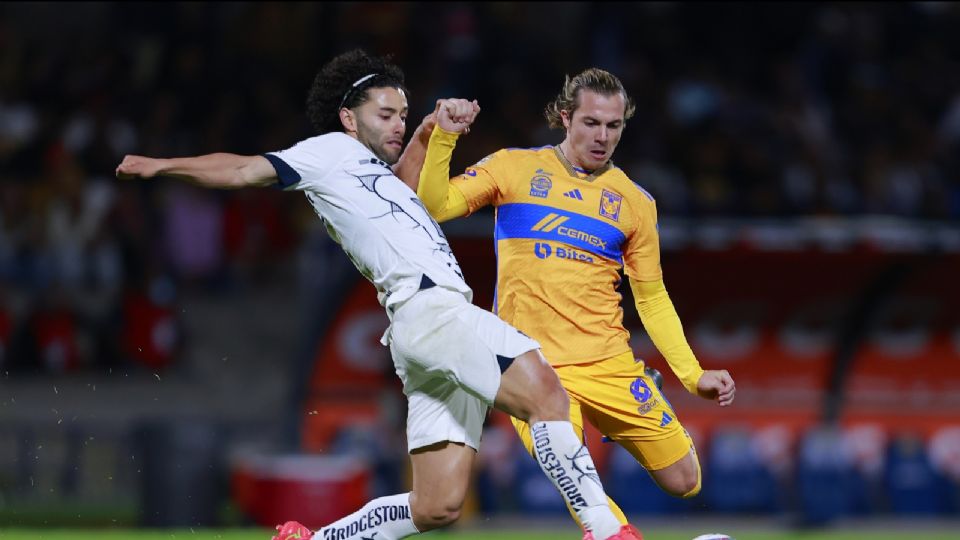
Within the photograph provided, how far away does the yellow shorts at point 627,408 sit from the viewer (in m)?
6.93

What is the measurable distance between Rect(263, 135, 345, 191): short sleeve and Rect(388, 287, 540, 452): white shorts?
2.14ft

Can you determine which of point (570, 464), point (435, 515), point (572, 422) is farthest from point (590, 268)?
point (435, 515)

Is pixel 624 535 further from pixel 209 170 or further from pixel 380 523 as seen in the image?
pixel 209 170

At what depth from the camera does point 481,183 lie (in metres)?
7.04

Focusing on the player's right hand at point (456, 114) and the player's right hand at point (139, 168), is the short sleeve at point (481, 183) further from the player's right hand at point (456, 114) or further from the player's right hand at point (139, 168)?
the player's right hand at point (139, 168)

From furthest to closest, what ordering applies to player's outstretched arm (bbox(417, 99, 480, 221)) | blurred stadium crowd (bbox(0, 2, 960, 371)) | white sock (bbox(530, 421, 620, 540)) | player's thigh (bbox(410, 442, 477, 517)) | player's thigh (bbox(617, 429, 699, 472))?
blurred stadium crowd (bbox(0, 2, 960, 371)) < player's thigh (bbox(617, 429, 699, 472)) < player's outstretched arm (bbox(417, 99, 480, 221)) < player's thigh (bbox(410, 442, 477, 517)) < white sock (bbox(530, 421, 620, 540))

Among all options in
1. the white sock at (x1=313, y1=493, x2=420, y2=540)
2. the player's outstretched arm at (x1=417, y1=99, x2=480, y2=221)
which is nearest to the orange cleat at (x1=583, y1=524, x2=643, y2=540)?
the white sock at (x1=313, y1=493, x2=420, y2=540)

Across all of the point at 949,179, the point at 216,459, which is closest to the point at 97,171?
the point at 216,459

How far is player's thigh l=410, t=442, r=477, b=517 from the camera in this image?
6426mm

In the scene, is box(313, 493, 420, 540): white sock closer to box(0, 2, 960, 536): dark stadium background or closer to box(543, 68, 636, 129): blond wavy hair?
box(543, 68, 636, 129): blond wavy hair

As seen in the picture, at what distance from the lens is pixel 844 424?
47.3 ft

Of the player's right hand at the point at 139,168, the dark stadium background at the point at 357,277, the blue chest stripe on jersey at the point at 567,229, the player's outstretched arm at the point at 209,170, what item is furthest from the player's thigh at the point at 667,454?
the dark stadium background at the point at 357,277

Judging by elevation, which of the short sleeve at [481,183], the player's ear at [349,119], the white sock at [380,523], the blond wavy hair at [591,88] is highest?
the blond wavy hair at [591,88]

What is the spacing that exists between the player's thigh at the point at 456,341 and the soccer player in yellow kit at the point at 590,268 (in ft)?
2.43
